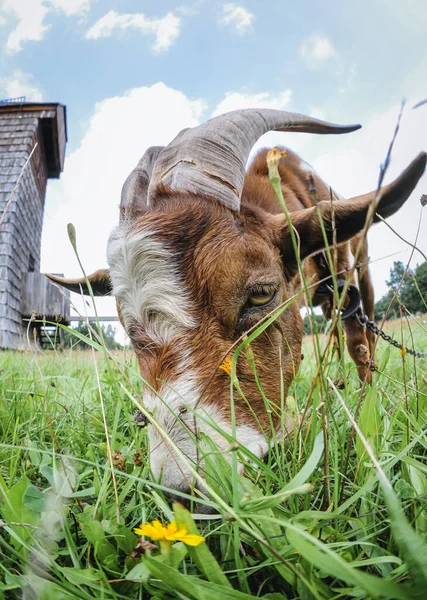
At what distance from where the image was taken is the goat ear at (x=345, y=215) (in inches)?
78.3

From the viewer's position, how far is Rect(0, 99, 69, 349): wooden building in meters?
11.8

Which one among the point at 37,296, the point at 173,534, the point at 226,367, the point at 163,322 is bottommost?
the point at 173,534

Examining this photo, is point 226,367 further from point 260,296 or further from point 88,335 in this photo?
point 88,335

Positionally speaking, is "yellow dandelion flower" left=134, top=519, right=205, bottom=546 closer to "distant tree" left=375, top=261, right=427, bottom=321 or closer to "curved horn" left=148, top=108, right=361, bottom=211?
"distant tree" left=375, top=261, right=427, bottom=321

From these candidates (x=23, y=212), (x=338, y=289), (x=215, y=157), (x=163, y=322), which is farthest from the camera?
(x=23, y=212)

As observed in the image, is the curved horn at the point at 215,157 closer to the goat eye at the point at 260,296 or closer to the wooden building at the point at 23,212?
the goat eye at the point at 260,296

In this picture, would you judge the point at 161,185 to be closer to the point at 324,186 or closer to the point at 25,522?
the point at 25,522

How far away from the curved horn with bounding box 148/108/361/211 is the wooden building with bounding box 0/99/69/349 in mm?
8953

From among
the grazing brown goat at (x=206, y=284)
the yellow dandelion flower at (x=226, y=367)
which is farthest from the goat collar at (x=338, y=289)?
the yellow dandelion flower at (x=226, y=367)

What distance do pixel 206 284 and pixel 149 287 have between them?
0.93 ft

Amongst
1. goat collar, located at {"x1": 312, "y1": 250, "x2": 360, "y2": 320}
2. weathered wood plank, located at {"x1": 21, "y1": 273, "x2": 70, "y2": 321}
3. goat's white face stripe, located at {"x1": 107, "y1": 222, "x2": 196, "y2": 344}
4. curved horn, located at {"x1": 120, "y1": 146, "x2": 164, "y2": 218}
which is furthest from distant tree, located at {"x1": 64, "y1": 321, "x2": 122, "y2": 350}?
weathered wood plank, located at {"x1": 21, "y1": 273, "x2": 70, "y2": 321}

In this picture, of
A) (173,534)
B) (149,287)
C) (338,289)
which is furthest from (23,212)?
(173,534)

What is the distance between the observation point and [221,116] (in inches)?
112

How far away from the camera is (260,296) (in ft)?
6.56
